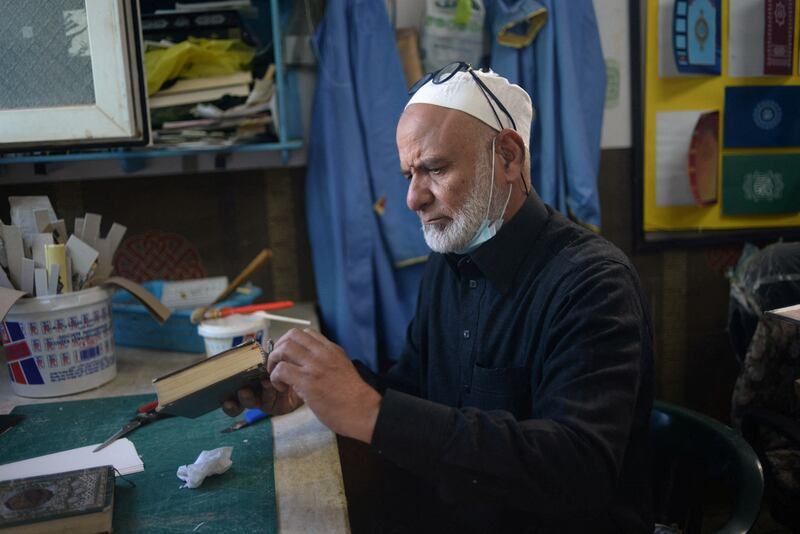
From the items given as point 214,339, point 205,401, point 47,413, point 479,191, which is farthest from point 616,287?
point 47,413

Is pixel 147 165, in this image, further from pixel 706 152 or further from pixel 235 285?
pixel 706 152

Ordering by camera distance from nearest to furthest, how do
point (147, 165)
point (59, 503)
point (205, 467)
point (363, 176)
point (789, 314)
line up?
point (59, 503), point (205, 467), point (789, 314), point (363, 176), point (147, 165)

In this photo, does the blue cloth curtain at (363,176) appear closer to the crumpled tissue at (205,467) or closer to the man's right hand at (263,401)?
the man's right hand at (263,401)

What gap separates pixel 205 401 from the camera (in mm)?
1292

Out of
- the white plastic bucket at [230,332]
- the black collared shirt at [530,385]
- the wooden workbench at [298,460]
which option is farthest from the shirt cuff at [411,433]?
the white plastic bucket at [230,332]

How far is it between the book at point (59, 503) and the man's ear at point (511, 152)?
905mm

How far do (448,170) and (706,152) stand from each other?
161 centimetres

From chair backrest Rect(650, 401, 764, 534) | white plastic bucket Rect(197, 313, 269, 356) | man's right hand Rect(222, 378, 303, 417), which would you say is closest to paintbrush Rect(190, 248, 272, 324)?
white plastic bucket Rect(197, 313, 269, 356)

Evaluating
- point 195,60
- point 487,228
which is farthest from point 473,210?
point 195,60

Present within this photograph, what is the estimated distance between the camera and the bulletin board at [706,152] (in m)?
2.45

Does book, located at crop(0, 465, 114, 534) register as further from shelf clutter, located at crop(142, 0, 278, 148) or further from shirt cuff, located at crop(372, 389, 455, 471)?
shelf clutter, located at crop(142, 0, 278, 148)

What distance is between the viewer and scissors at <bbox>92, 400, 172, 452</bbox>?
1321mm

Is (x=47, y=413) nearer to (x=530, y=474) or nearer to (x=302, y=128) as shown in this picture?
(x=530, y=474)

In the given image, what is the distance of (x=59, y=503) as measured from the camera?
3.23ft
